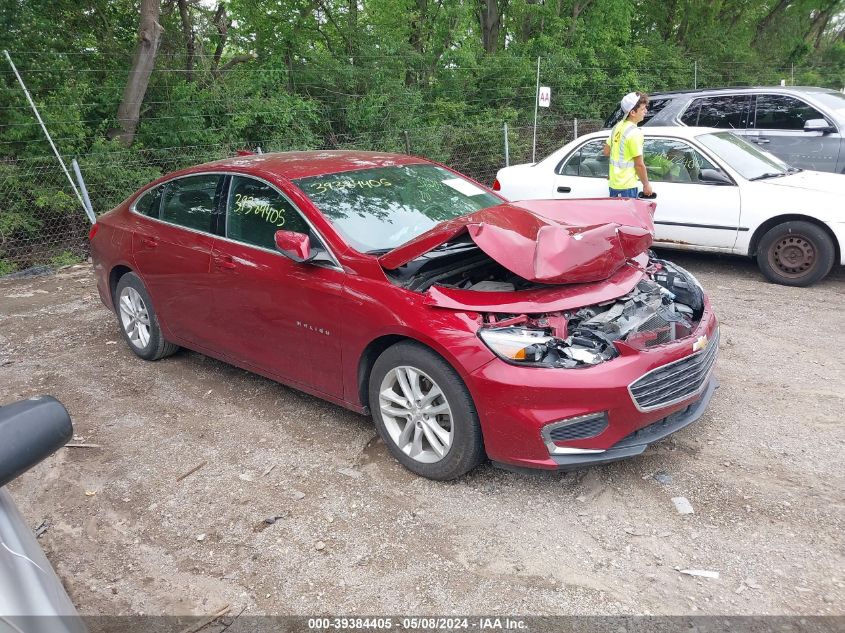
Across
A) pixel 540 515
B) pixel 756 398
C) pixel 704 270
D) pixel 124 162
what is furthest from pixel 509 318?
pixel 124 162

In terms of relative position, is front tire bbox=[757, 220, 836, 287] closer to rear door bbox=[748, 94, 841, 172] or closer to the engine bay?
rear door bbox=[748, 94, 841, 172]

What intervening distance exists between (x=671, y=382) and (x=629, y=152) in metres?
3.91

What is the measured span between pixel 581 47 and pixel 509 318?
15.5 metres

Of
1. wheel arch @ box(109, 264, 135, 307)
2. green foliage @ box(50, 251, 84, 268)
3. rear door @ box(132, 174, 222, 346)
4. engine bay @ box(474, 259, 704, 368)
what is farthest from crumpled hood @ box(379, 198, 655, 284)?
green foliage @ box(50, 251, 84, 268)

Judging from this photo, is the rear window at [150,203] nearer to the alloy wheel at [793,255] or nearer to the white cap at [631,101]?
the white cap at [631,101]

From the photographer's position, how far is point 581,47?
16797mm

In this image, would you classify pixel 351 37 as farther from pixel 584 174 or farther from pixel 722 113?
pixel 584 174

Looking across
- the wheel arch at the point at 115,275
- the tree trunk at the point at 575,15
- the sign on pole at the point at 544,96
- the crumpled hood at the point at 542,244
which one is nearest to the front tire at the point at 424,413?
the crumpled hood at the point at 542,244

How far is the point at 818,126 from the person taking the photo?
8656 millimetres

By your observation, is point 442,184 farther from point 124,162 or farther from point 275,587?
point 124,162

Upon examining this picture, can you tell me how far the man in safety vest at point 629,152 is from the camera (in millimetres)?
6582

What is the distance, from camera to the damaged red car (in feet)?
10.4

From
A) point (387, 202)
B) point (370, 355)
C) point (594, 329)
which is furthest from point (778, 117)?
point (370, 355)

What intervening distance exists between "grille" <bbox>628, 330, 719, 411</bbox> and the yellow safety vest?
11.4ft
